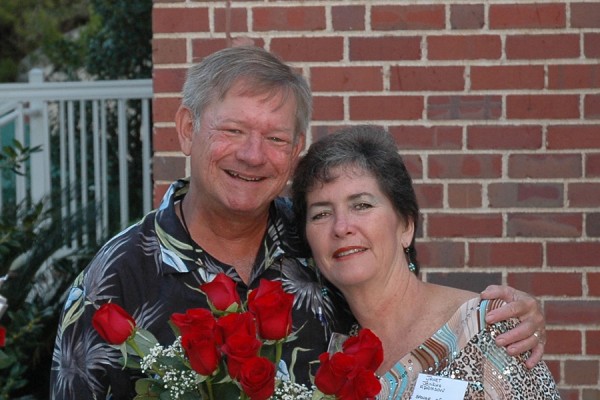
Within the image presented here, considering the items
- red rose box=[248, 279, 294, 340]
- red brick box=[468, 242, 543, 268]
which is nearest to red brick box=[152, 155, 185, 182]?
red brick box=[468, 242, 543, 268]

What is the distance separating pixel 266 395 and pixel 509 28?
2.55m

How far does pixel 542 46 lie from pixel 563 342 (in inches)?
44.5

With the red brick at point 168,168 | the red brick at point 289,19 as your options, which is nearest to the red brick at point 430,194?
the red brick at point 289,19

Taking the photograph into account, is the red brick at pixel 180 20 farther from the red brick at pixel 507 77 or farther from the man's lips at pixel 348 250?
the man's lips at pixel 348 250

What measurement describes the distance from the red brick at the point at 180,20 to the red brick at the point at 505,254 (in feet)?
4.38

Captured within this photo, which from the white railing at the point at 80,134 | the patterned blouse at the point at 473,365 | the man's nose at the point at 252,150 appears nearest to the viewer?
the patterned blouse at the point at 473,365

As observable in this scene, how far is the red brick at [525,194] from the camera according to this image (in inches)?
161

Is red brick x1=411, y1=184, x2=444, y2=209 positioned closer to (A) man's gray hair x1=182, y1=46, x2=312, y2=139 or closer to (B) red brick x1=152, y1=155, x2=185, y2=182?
(B) red brick x1=152, y1=155, x2=185, y2=182

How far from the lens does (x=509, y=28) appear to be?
4.08 m

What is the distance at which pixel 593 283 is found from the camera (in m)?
4.11

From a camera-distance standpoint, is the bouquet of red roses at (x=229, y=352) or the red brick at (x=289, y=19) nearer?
the bouquet of red roses at (x=229, y=352)

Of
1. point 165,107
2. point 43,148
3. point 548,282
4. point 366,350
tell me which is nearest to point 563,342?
point 548,282

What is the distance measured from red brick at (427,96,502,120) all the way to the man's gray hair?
4.32 feet

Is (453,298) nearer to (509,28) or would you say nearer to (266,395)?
(266,395)
